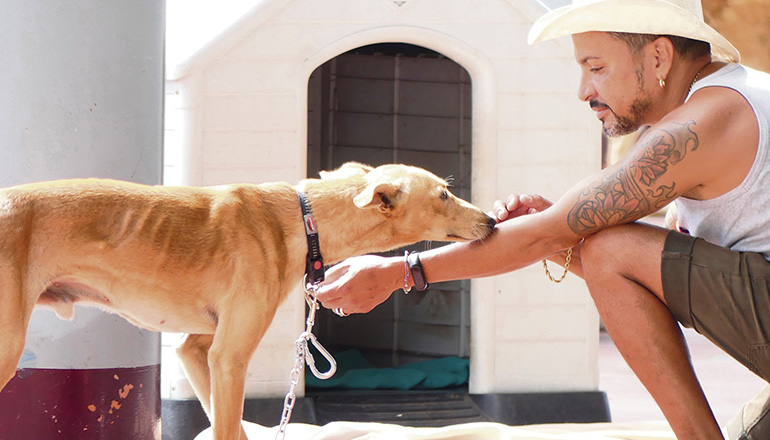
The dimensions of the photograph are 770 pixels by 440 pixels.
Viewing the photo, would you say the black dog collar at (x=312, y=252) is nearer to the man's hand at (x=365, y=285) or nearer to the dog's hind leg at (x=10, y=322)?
the man's hand at (x=365, y=285)

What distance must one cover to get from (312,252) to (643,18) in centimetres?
114

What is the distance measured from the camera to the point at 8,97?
109 inches

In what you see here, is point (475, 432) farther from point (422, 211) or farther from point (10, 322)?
point (10, 322)

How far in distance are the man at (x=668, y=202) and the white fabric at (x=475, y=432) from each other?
676mm

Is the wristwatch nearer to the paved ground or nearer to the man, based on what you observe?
the man

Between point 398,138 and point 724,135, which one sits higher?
point 398,138

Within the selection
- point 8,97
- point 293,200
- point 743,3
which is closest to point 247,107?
point 8,97

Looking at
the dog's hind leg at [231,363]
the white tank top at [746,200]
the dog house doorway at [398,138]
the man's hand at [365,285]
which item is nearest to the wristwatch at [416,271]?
the man's hand at [365,285]

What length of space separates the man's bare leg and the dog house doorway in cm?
289

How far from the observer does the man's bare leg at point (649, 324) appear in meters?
2.05

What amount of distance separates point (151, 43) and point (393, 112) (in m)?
2.56

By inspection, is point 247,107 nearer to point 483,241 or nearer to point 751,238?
point 483,241

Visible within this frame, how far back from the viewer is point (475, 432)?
2.90 m

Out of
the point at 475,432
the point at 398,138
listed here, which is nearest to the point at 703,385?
the point at 398,138
